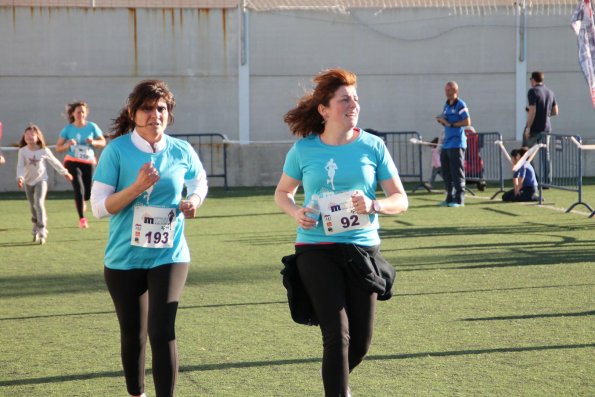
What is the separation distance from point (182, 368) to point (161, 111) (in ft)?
6.18

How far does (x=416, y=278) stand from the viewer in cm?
1077

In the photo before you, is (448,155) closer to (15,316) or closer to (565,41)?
(565,41)

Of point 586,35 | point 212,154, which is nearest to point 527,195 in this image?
point 586,35

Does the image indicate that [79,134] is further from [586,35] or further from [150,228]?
[150,228]

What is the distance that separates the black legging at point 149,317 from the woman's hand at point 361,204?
951 mm

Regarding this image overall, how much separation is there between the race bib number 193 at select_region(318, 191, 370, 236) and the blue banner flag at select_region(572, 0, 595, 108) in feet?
25.7

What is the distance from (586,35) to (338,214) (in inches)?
330

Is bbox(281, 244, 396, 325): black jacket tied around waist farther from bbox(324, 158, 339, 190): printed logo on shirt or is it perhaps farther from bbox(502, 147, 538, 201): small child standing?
bbox(502, 147, 538, 201): small child standing

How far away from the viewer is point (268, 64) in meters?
25.8

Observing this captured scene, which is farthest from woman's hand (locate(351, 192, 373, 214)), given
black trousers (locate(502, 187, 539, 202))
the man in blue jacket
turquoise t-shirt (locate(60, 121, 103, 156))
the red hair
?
black trousers (locate(502, 187, 539, 202))

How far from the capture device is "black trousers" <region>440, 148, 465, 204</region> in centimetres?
1870

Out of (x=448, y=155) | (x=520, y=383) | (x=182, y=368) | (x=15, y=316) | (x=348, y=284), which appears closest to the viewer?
(x=348, y=284)

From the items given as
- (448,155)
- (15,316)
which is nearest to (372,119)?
(448,155)

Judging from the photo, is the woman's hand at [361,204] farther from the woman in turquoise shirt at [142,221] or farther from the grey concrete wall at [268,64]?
the grey concrete wall at [268,64]
